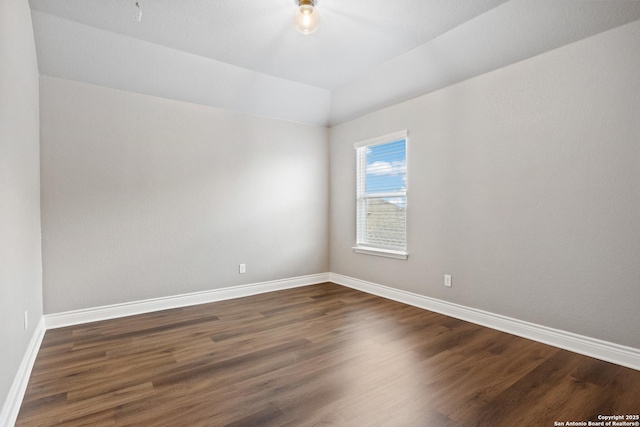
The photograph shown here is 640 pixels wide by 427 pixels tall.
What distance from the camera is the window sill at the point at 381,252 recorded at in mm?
3947

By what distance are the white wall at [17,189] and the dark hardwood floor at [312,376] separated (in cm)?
40

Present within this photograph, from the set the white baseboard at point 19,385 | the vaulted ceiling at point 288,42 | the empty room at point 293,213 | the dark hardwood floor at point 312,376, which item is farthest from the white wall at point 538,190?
the white baseboard at point 19,385

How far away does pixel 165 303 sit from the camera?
371cm

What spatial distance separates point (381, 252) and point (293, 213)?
1397 millimetres

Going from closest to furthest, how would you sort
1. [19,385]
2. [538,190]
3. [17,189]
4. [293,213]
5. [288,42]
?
1. [19,385]
2. [17,189]
3. [538,190]
4. [288,42]
5. [293,213]

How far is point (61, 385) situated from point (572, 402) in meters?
3.13

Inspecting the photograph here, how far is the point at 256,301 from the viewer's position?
4.01 metres

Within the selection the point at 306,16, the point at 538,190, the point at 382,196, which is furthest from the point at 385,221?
the point at 306,16

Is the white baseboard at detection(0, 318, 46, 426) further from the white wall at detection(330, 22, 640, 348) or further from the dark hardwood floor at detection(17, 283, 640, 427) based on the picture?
the white wall at detection(330, 22, 640, 348)

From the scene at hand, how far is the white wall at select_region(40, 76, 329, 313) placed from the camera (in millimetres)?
3186

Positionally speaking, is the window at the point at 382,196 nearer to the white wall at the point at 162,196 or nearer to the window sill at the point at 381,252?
the window sill at the point at 381,252

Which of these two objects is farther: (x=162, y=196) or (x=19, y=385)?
(x=162, y=196)

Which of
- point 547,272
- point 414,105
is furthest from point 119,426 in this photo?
point 414,105

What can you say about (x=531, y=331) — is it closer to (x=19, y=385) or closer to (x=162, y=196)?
(x=19, y=385)
